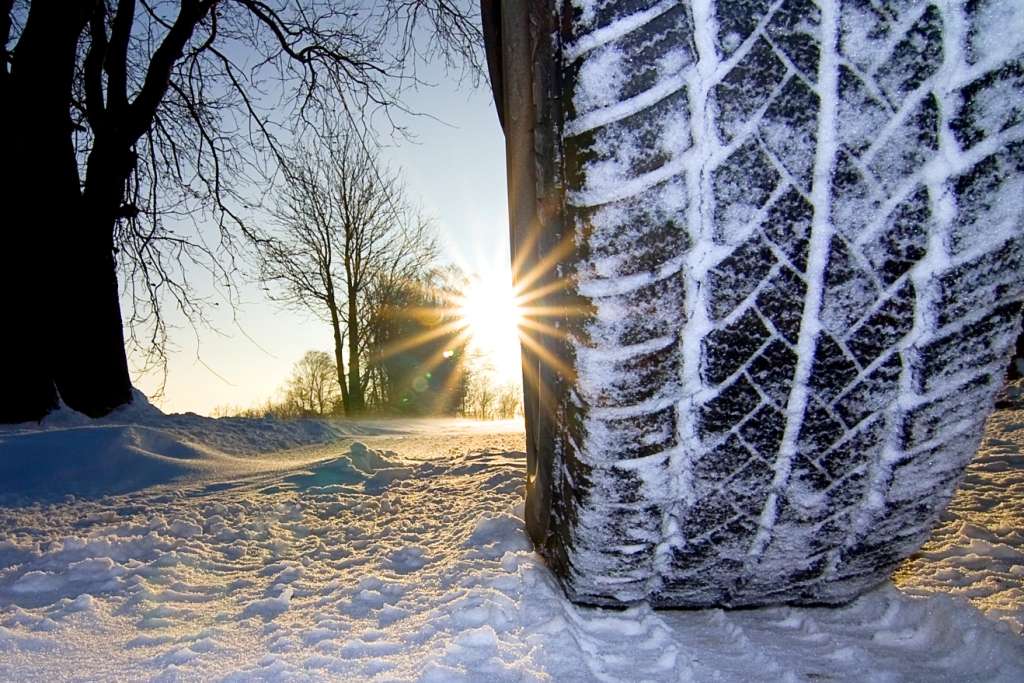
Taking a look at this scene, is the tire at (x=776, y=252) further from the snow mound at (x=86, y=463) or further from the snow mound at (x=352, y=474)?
the snow mound at (x=86, y=463)

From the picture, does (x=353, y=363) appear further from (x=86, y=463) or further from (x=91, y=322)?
(x=86, y=463)

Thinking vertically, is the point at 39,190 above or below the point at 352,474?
above

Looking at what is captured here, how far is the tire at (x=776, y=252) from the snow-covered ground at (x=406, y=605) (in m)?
0.17

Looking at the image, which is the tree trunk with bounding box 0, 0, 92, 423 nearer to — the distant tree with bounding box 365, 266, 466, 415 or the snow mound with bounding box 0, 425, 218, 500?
the snow mound with bounding box 0, 425, 218, 500

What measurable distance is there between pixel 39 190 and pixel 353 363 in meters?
10.1

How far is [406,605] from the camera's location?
986mm

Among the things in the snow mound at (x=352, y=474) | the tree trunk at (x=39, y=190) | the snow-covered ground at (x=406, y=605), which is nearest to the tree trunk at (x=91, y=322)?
the tree trunk at (x=39, y=190)

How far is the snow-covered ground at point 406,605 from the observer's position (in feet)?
2.62

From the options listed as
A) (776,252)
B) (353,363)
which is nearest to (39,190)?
(776,252)

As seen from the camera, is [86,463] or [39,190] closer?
[86,463]

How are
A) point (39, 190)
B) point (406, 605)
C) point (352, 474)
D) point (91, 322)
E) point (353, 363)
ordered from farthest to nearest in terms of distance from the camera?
1. point (353, 363)
2. point (91, 322)
3. point (39, 190)
4. point (352, 474)
5. point (406, 605)

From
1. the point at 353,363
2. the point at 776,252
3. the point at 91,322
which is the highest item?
the point at 353,363

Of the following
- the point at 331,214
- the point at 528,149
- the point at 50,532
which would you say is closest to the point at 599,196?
the point at 528,149

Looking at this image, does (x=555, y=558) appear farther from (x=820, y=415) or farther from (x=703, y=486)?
(x=820, y=415)
